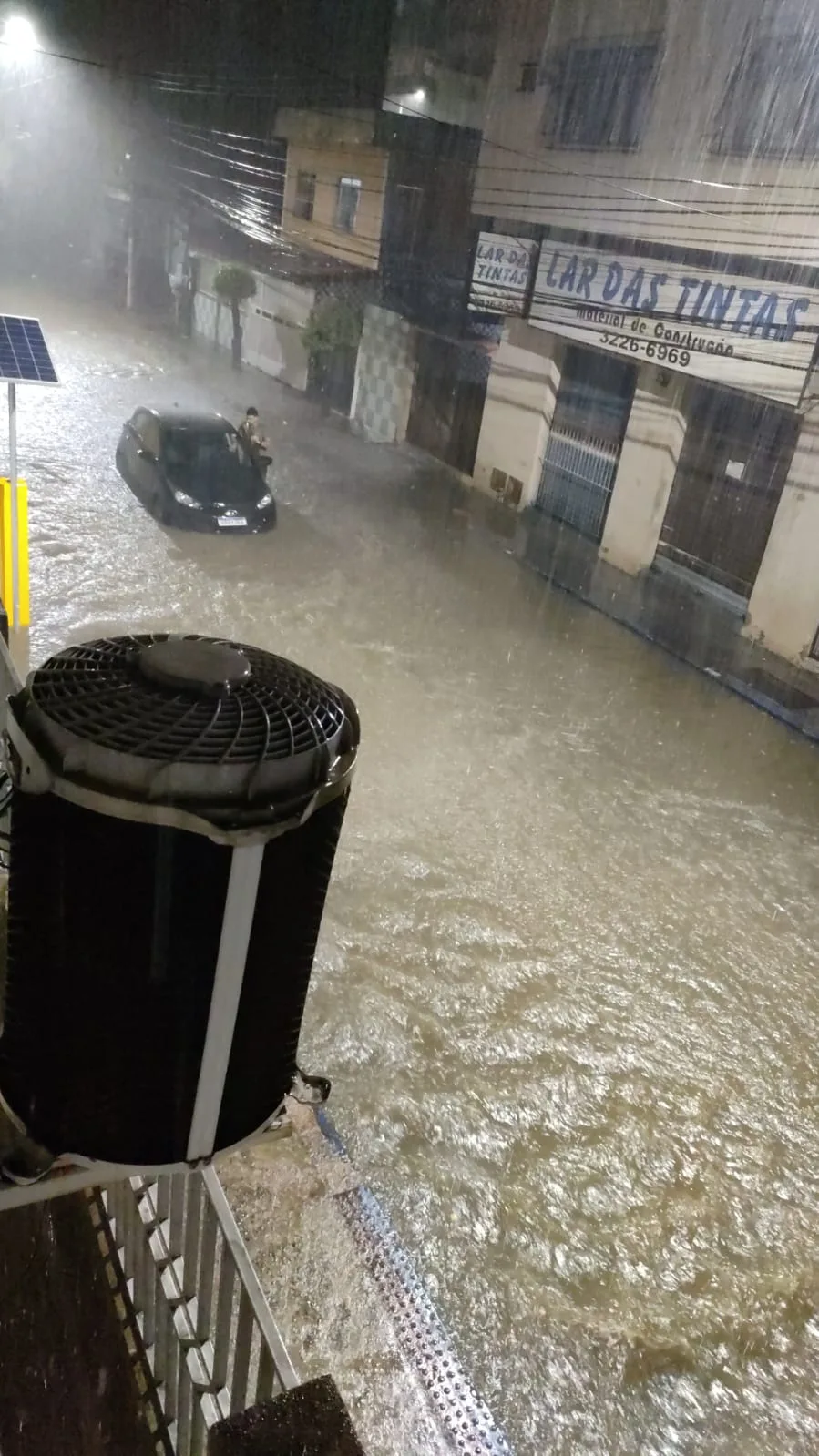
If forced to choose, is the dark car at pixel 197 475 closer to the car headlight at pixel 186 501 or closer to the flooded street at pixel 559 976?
the car headlight at pixel 186 501

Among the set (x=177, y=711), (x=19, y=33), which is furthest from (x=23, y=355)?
(x=19, y=33)

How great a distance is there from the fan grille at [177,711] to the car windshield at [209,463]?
830 cm

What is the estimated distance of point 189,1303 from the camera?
7.07 feet

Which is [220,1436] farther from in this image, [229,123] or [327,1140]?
[229,123]

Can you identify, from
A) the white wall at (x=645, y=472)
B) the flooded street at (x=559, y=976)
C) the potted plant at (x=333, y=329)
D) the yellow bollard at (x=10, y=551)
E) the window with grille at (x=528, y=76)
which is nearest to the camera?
the flooded street at (x=559, y=976)

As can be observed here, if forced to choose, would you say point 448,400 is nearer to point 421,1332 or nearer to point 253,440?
point 253,440

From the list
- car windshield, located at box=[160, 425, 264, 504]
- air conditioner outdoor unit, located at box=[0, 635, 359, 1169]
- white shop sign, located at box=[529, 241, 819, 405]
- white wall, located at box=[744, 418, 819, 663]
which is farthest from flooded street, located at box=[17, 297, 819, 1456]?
white shop sign, located at box=[529, 241, 819, 405]

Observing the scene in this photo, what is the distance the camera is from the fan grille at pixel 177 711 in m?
1.39

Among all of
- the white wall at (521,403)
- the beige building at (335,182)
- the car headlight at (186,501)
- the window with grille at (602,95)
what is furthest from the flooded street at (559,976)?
the beige building at (335,182)

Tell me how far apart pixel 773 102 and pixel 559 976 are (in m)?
8.30

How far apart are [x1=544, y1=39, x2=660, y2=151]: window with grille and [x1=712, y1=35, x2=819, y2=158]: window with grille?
1.20m

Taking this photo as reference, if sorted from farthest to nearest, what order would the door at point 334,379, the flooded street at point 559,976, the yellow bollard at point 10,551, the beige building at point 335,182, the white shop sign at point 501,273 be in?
the door at point 334,379 → the beige building at point 335,182 → the white shop sign at point 501,273 → the yellow bollard at point 10,551 → the flooded street at point 559,976

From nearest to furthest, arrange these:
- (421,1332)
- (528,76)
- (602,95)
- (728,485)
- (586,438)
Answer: (421,1332), (728,485), (602,95), (586,438), (528,76)

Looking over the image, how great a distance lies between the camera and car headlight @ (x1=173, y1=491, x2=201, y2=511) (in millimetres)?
9305
